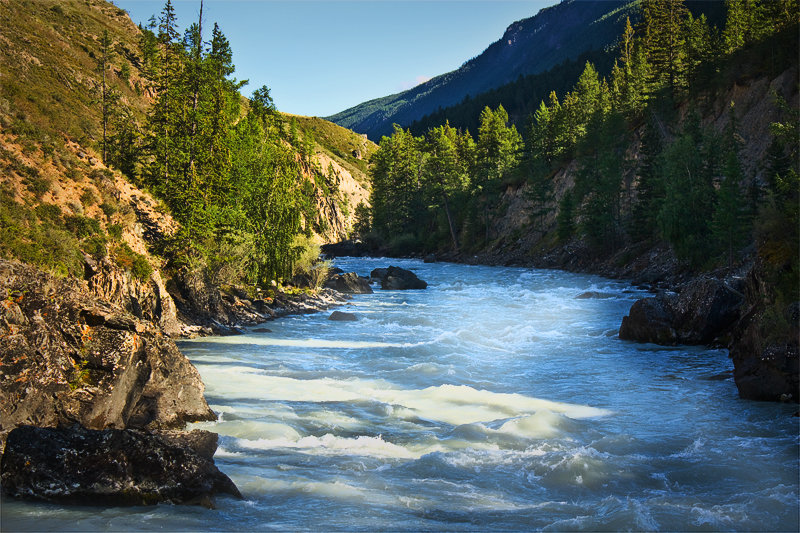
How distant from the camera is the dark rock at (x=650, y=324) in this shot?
20.2 m

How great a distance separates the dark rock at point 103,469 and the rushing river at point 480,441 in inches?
9.2

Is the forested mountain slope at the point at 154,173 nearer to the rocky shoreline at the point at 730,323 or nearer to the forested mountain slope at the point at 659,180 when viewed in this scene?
the rocky shoreline at the point at 730,323

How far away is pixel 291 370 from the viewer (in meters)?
16.7

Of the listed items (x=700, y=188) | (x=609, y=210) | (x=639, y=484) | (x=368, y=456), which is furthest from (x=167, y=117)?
(x=609, y=210)

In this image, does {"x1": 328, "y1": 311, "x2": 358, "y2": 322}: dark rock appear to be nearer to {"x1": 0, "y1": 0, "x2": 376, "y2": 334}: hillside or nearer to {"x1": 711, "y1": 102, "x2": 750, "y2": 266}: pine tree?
{"x1": 0, "y1": 0, "x2": 376, "y2": 334}: hillside

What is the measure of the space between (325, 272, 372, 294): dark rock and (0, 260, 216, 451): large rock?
1076 inches

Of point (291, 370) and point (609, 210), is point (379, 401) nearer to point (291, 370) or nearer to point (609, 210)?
point (291, 370)

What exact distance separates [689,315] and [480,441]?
12.8m

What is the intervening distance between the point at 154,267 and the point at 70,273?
4696 millimetres

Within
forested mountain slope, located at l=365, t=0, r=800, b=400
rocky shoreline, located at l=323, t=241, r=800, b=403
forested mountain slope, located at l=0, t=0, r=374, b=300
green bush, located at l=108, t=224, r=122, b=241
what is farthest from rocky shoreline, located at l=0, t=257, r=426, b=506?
forested mountain slope, located at l=365, t=0, r=800, b=400

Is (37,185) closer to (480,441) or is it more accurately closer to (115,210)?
(115,210)

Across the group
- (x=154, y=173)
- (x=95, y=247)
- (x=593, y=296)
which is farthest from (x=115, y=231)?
(x=593, y=296)

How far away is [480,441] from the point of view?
1076cm

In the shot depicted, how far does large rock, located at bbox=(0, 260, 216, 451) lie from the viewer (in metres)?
8.75
